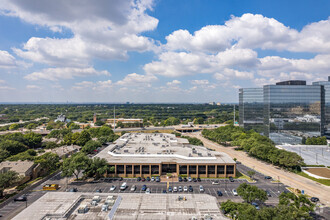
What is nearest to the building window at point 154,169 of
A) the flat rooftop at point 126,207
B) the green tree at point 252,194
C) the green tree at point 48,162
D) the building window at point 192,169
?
the building window at point 192,169

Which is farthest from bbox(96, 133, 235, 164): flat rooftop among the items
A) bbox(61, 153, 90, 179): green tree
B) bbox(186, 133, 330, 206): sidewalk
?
bbox(186, 133, 330, 206): sidewalk

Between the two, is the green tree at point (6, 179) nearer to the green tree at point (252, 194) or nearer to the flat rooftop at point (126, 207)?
the flat rooftop at point (126, 207)

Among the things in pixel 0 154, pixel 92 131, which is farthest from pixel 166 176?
pixel 92 131

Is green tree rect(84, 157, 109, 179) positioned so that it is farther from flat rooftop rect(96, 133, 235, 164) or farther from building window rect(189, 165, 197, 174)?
building window rect(189, 165, 197, 174)

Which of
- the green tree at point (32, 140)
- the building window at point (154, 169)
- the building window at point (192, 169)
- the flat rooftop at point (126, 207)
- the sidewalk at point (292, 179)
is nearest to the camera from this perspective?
the flat rooftop at point (126, 207)

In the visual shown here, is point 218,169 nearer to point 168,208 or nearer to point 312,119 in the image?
point 168,208

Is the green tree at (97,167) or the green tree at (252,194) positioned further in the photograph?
the green tree at (97,167)
